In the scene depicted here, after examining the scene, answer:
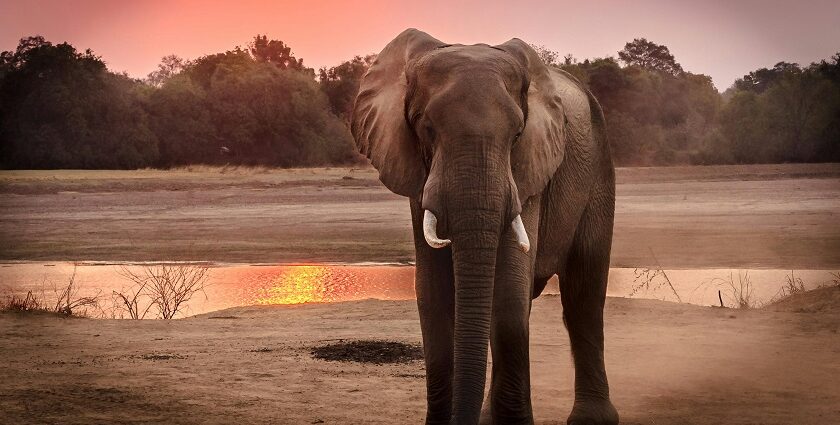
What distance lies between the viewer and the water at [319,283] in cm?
1603

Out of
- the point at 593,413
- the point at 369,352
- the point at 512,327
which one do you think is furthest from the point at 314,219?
the point at 512,327

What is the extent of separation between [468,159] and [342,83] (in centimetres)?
5333

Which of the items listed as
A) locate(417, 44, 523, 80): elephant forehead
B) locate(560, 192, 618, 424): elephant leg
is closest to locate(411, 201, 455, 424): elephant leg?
locate(417, 44, 523, 80): elephant forehead

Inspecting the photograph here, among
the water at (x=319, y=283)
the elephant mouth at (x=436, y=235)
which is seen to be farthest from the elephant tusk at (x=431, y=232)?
the water at (x=319, y=283)

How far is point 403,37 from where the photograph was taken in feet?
22.8

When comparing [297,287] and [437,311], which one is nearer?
[437,311]

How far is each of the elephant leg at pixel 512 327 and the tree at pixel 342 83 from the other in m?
49.7

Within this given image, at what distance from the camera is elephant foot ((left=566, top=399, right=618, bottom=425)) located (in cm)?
795

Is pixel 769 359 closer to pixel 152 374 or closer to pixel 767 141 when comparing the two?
pixel 152 374

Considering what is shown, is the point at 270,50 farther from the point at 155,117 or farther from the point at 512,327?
the point at 512,327

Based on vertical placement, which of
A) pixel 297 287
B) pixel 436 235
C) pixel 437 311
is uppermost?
pixel 436 235

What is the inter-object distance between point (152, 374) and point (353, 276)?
933cm

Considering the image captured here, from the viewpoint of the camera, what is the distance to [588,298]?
26.8 ft

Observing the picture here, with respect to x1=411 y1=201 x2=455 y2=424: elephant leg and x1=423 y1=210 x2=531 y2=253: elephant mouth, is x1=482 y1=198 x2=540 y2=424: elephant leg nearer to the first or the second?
x1=423 y1=210 x2=531 y2=253: elephant mouth
